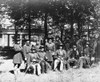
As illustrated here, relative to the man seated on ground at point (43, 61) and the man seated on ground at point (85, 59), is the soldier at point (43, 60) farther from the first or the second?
the man seated on ground at point (85, 59)

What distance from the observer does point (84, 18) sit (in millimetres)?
13828

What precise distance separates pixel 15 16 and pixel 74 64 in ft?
24.2

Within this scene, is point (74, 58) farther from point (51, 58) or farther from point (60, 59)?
point (51, 58)

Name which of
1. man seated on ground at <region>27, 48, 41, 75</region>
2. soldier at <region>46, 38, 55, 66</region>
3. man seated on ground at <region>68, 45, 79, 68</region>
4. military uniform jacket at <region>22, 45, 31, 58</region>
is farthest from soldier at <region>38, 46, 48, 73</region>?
man seated on ground at <region>68, 45, 79, 68</region>

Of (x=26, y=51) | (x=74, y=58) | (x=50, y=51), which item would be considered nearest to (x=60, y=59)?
(x=50, y=51)

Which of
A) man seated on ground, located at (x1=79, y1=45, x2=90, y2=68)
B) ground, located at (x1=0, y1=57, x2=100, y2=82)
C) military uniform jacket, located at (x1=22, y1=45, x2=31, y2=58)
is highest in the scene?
military uniform jacket, located at (x1=22, y1=45, x2=31, y2=58)

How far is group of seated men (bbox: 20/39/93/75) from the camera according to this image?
926 cm

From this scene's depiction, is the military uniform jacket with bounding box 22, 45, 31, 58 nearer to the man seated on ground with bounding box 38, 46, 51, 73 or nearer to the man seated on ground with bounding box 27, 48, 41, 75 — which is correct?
the man seated on ground with bounding box 27, 48, 41, 75

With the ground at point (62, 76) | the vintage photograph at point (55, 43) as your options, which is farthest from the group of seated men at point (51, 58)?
the ground at point (62, 76)

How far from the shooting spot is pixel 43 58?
30.9ft

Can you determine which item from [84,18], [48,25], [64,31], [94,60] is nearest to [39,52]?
[94,60]

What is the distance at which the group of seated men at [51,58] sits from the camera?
926 cm

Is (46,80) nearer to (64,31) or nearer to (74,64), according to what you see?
(74,64)

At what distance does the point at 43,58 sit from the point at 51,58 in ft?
1.37
